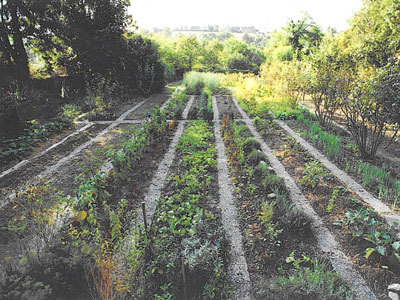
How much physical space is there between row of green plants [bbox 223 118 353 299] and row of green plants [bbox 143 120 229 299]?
38 centimetres

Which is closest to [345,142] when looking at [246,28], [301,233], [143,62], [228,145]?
[228,145]

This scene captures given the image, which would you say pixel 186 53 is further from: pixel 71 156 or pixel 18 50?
pixel 71 156

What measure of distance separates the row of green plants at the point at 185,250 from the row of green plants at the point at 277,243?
0.38m

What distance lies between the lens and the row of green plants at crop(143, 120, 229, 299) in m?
2.22

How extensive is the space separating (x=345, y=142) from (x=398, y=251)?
3.88 m

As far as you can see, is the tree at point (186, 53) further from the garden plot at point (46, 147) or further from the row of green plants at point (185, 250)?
the row of green plants at point (185, 250)

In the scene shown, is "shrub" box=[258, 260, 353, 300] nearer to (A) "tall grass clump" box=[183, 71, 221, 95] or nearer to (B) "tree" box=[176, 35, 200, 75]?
(A) "tall grass clump" box=[183, 71, 221, 95]

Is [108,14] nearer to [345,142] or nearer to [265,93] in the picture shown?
[265,93]

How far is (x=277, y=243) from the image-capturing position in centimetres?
280

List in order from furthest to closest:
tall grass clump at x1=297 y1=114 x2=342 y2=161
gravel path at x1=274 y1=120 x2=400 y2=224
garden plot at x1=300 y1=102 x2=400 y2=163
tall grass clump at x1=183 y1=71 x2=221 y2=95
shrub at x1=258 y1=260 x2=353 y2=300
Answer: tall grass clump at x1=183 y1=71 x2=221 y2=95
garden plot at x1=300 y1=102 x2=400 y2=163
tall grass clump at x1=297 y1=114 x2=342 y2=161
gravel path at x1=274 y1=120 x2=400 y2=224
shrub at x1=258 y1=260 x2=353 y2=300

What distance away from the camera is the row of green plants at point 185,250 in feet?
7.30

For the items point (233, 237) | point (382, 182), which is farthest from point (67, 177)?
point (382, 182)

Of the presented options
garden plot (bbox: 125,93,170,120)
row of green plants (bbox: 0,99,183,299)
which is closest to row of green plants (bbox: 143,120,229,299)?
row of green plants (bbox: 0,99,183,299)

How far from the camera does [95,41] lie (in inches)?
404
